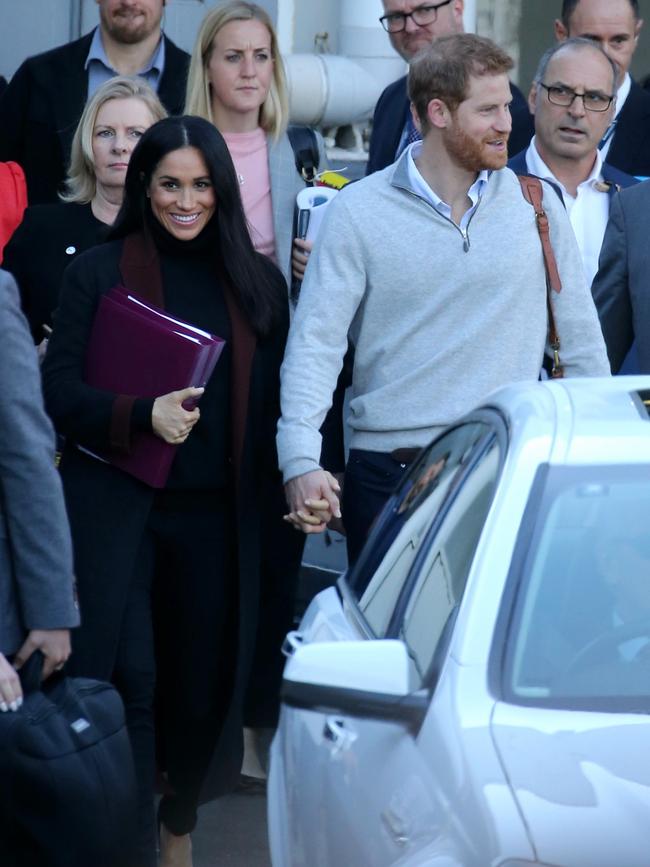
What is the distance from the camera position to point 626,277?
522 cm

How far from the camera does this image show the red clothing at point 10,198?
5663mm

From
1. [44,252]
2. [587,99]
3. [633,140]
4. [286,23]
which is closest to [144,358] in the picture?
[44,252]

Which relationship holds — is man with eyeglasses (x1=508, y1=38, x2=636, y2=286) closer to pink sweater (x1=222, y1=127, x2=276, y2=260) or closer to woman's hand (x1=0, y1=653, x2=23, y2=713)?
pink sweater (x1=222, y1=127, x2=276, y2=260)

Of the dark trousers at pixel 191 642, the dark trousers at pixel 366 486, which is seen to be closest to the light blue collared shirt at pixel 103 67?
the dark trousers at pixel 366 486

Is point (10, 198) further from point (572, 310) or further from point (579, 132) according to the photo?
point (572, 310)

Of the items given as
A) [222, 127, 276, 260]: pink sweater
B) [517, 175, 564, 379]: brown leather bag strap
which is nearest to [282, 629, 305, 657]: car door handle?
[517, 175, 564, 379]: brown leather bag strap

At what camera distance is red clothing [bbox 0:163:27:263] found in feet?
18.6

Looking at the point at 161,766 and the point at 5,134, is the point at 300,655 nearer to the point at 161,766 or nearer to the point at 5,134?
the point at 161,766

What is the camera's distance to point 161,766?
475cm

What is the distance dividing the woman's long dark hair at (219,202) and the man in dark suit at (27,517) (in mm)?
1104

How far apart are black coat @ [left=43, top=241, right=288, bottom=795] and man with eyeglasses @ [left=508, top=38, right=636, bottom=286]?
1.23m

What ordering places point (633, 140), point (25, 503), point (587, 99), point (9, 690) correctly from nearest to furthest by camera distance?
1. point (9, 690)
2. point (25, 503)
3. point (587, 99)
4. point (633, 140)

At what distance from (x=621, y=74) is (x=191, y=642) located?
2.80m

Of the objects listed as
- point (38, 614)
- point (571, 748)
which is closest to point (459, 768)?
point (571, 748)
